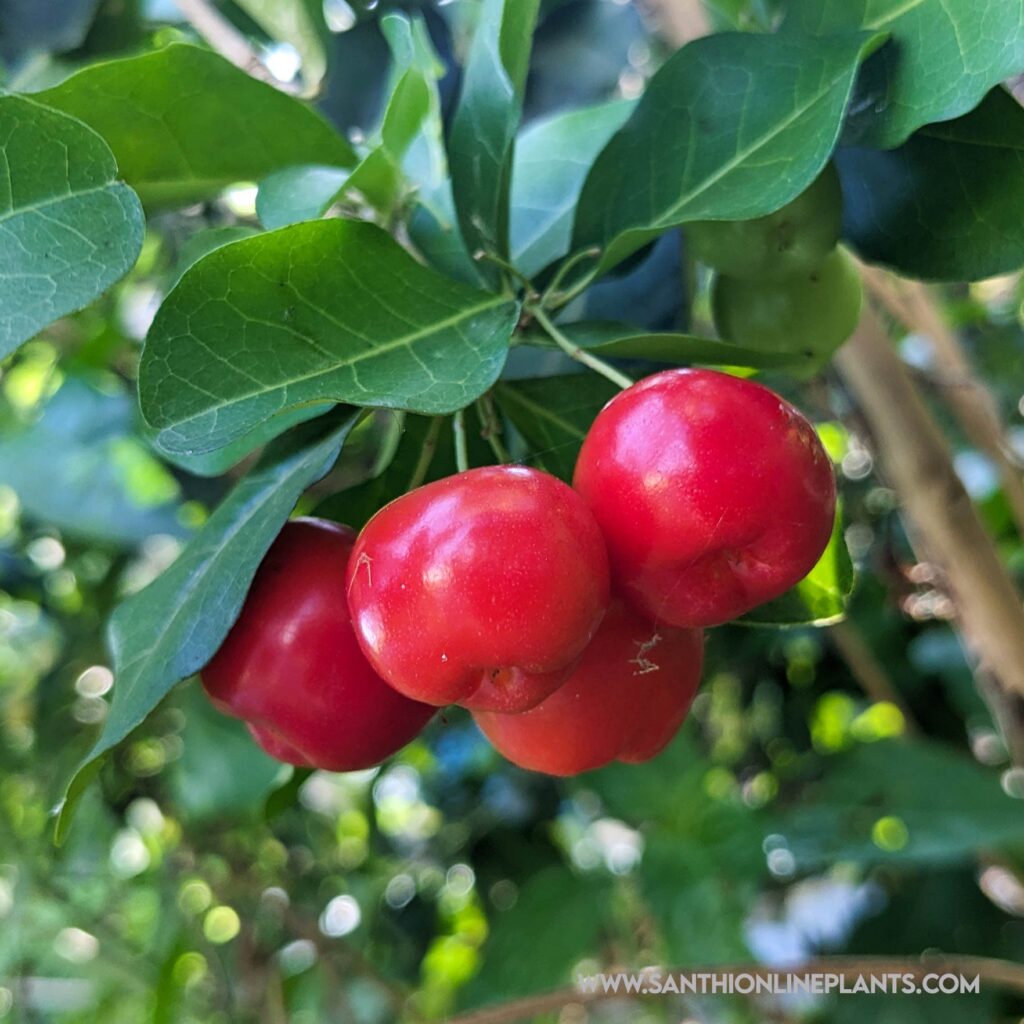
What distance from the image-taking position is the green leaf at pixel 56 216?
470mm

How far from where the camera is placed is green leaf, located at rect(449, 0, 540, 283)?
1.89 ft

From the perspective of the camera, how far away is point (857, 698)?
165 cm

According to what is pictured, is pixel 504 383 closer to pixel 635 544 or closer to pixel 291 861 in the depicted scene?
pixel 635 544

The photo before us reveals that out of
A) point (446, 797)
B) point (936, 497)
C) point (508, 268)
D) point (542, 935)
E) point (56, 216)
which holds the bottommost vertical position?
point (446, 797)

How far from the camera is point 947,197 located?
62 centimetres

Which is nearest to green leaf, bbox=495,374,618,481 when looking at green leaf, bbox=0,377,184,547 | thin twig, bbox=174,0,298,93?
thin twig, bbox=174,0,298,93

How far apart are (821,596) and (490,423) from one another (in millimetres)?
229

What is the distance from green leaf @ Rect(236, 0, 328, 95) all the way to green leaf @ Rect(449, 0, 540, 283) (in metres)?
0.34

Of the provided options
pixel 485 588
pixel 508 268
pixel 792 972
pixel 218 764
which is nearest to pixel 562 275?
pixel 508 268

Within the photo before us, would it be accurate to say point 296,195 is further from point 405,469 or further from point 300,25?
point 300,25

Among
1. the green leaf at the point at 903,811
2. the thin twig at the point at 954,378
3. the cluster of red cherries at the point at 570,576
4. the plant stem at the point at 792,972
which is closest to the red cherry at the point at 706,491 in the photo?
the cluster of red cherries at the point at 570,576

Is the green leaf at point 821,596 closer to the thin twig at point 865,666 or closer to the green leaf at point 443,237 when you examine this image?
the green leaf at point 443,237

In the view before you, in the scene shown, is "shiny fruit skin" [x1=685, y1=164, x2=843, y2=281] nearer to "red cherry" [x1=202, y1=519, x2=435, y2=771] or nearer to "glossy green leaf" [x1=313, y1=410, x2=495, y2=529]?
"glossy green leaf" [x1=313, y1=410, x2=495, y2=529]

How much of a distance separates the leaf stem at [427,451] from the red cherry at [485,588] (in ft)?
0.46
